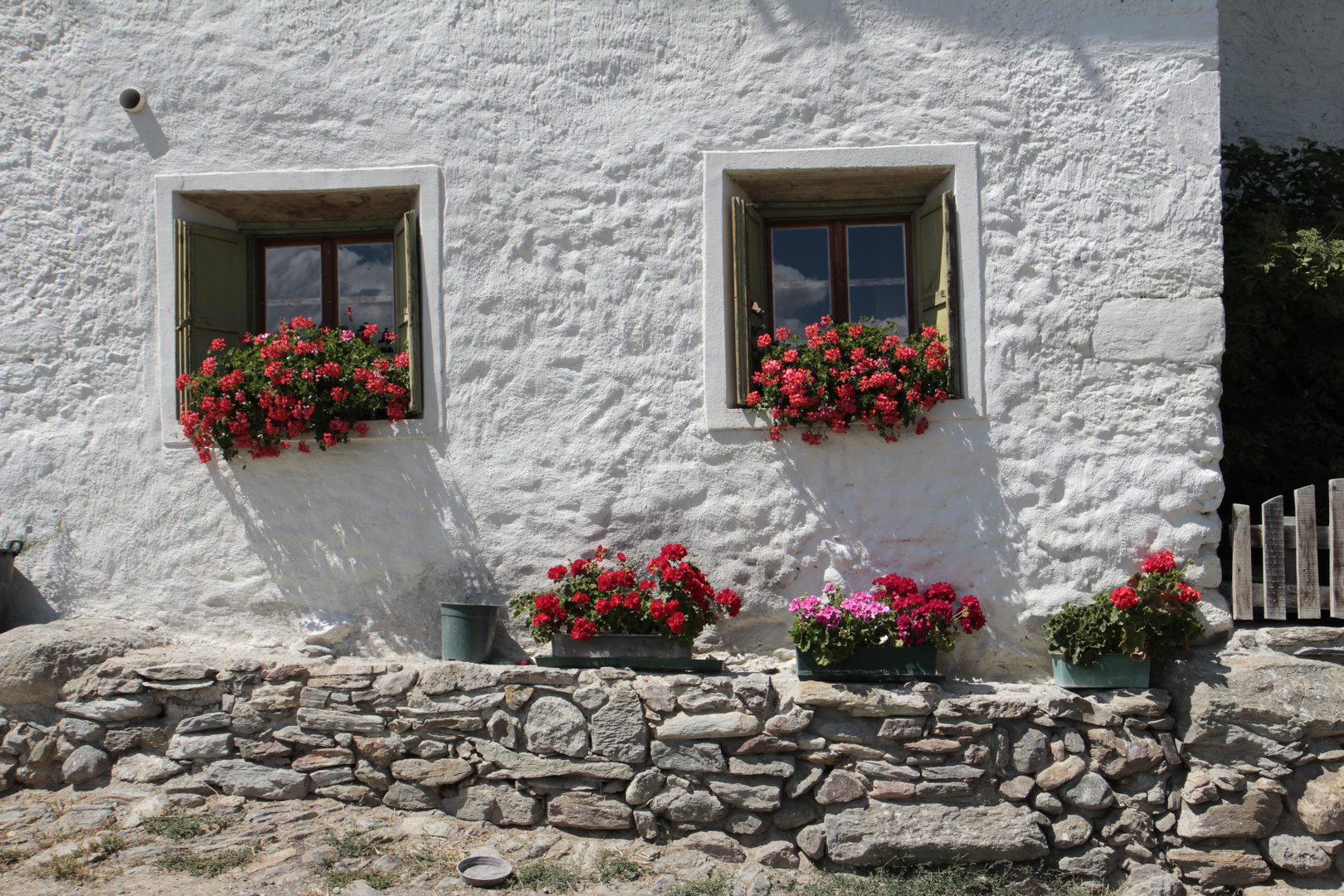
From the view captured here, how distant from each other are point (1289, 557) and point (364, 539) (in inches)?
172

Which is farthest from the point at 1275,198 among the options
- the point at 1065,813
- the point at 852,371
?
the point at 1065,813

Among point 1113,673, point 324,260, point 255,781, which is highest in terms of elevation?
point 324,260

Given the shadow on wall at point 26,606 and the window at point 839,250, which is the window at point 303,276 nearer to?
the shadow on wall at point 26,606

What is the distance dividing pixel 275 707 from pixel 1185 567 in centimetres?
426

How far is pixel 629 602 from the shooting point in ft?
14.7

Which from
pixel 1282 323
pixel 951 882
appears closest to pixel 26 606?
pixel 951 882

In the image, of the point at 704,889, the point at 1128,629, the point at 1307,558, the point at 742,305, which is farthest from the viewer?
the point at 742,305

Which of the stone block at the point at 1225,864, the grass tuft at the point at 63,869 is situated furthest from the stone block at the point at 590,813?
the stone block at the point at 1225,864

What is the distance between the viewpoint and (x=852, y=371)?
470cm

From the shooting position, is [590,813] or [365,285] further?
[365,285]

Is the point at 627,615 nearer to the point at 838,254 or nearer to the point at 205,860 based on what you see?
the point at 205,860

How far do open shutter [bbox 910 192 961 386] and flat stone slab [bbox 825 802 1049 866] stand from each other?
6.48 feet

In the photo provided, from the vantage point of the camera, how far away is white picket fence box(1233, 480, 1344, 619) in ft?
14.9

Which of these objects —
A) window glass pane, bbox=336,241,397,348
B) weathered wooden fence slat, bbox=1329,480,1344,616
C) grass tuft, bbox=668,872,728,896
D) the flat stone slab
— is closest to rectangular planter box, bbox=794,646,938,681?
the flat stone slab
